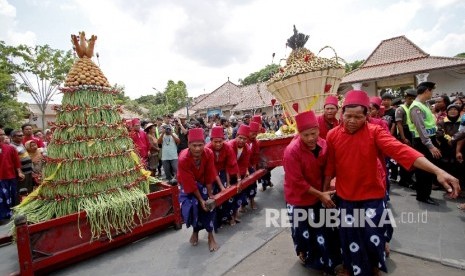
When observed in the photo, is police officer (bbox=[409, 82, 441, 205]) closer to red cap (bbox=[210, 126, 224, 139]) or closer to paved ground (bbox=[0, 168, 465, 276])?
paved ground (bbox=[0, 168, 465, 276])

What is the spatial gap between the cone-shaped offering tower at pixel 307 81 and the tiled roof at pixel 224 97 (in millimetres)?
25863

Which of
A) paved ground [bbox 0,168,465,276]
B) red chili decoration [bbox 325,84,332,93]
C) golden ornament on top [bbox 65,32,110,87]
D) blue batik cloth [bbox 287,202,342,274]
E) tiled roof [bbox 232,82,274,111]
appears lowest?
paved ground [bbox 0,168,465,276]

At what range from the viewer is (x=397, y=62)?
17.0m

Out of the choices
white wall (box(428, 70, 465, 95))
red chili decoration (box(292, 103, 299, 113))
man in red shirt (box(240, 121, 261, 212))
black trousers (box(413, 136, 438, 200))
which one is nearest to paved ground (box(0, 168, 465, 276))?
black trousers (box(413, 136, 438, 200))

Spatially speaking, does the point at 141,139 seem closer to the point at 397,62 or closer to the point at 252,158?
the point at 252,158

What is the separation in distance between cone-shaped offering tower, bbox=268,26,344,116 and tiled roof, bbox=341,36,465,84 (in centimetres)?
1304

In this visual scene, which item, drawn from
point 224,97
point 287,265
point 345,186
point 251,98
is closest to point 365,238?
point 345,186

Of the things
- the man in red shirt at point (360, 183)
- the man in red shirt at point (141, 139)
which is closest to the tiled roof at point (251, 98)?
the man in red shirt at point (141, 139)

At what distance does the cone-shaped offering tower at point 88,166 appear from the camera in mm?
3799

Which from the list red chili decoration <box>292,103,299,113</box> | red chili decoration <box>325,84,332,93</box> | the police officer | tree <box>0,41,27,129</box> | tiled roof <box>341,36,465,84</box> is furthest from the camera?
tree <box>0,41,27,129</box>

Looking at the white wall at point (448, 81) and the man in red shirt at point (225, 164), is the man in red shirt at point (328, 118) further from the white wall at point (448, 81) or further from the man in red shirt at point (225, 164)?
the white wall at point (448, 81)

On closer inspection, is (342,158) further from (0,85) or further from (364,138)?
(0,85)

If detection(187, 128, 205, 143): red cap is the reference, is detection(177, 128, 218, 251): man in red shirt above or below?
below

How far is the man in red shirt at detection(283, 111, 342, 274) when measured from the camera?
2.72 metres
